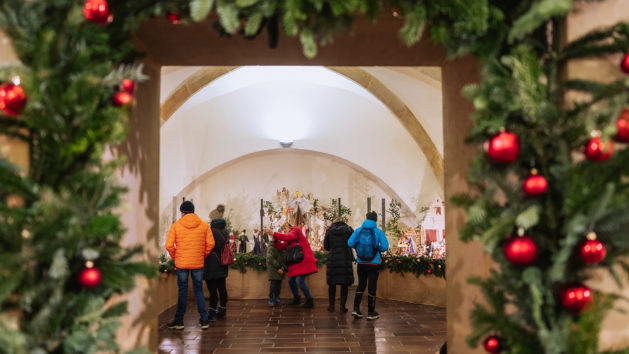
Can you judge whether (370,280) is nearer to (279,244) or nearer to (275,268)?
(279,244)

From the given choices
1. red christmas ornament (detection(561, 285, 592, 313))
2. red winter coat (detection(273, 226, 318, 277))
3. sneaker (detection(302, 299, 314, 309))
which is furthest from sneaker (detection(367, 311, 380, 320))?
red christmas ornament (detection(561, 285, 592, 313))

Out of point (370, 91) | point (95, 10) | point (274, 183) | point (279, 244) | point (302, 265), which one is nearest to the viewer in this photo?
point (95, 10)

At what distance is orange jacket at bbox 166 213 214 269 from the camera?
19.0ft

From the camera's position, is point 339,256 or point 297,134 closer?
point 339,256

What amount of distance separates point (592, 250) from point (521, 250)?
0.70 ft

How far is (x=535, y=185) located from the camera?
178 cm

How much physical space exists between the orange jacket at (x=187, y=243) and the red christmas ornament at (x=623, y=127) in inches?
186

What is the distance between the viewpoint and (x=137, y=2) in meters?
1.93

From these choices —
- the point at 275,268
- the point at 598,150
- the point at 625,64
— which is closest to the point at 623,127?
the point at 598,150

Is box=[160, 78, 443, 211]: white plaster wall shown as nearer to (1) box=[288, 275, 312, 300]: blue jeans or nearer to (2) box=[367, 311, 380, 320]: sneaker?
(1) box=[288, 275, 312, 300]: blue jeans

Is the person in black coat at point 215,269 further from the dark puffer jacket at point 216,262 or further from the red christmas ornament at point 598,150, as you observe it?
the red christmas ornament at point 598,150

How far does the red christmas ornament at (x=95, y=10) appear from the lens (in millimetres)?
1799

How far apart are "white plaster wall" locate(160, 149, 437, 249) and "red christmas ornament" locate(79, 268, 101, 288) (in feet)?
43.6

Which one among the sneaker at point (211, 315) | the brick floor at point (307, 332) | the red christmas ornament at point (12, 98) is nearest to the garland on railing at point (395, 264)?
the brick floor at point (307, 332)
